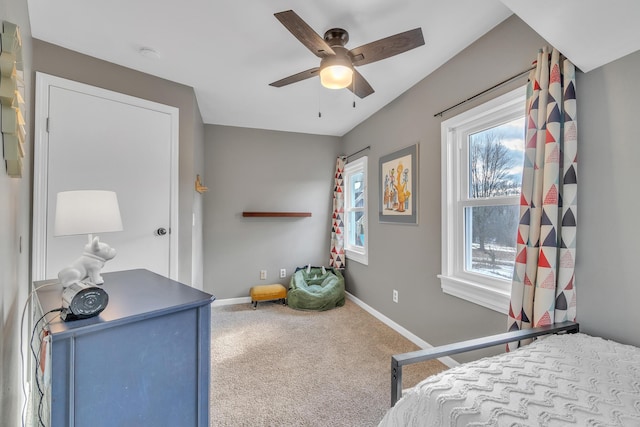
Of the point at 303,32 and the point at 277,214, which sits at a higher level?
the point at 303,32

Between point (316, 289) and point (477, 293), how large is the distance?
82.5 inches

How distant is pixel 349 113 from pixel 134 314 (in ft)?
9.62

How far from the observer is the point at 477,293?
1.92 meters

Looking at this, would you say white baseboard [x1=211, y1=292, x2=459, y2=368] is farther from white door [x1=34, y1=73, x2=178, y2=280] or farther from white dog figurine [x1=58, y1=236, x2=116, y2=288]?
white dog figurine [x1=58, y1=236, x2=116, y2=288]

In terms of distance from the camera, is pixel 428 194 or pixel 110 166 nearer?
pixel 110 166

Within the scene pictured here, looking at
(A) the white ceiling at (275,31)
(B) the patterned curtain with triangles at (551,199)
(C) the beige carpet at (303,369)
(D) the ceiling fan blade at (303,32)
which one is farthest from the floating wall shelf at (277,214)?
(B) the patterned curtain with triangles at (551,199)

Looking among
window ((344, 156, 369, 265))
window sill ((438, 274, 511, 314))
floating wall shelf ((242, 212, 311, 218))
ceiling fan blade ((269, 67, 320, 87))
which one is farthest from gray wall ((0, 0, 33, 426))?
window ((344, 156, 369, 265))

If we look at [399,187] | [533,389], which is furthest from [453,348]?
[399,187]

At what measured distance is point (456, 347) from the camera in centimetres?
112

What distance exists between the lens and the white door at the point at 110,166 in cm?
189

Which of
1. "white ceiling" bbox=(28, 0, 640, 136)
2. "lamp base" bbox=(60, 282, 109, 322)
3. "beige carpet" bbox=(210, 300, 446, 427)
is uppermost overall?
"white ceiling" bbox=(28, 0, 640, 136)

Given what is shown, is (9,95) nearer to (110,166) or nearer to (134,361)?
(134,361)

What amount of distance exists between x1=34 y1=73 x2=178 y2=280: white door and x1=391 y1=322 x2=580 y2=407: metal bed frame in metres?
2.09

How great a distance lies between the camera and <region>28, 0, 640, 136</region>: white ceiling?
119cm
